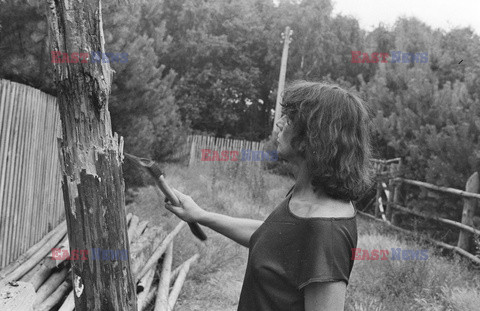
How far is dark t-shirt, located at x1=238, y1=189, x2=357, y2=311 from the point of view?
138 cm

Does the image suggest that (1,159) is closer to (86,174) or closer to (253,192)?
(86,174)

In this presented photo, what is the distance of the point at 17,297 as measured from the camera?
232 cm

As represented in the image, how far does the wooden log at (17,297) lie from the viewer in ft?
7.28

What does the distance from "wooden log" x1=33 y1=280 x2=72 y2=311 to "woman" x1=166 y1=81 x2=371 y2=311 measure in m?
2.54

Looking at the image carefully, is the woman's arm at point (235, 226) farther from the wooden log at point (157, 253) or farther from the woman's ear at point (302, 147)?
the wooden log at point (157, 253)

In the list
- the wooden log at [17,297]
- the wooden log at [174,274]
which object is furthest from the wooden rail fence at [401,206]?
the wooden log at [17,297]

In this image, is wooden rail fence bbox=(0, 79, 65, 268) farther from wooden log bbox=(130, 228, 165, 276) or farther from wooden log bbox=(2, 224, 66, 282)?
wooden log bbox=(130, 228, 165, 276)

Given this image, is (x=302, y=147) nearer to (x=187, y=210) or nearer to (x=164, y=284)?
(x=187, y=210)

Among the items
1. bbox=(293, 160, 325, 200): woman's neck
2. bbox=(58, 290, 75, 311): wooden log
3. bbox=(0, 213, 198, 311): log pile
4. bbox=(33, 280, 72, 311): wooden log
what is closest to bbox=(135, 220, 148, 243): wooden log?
bbox=(0, 213, 198, 311): log pile

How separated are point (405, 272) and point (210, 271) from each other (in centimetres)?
226

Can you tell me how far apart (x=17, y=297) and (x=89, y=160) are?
0.85 metres

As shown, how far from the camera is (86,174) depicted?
6.70 feet

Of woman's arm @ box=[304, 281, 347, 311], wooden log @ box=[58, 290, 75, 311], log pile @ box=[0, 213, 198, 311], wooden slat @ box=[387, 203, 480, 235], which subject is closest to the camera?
woman's arm @ box=[304, 281, 347, 311]

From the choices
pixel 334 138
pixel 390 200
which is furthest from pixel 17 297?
pixel 390 200
